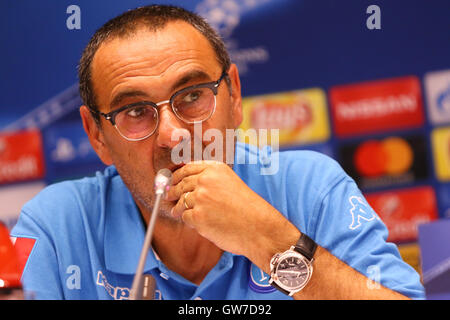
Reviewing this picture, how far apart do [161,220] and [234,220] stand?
45cm

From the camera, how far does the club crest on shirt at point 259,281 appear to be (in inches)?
69.9

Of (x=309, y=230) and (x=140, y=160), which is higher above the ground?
(x=140, y=160)

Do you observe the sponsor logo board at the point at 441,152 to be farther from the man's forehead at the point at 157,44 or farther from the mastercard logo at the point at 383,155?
the man's forehead at the point at 157,44

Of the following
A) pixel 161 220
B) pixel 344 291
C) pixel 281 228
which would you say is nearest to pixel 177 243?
pixel 161 220

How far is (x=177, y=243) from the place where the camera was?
197 cm

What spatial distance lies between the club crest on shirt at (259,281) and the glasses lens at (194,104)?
0.55 metres

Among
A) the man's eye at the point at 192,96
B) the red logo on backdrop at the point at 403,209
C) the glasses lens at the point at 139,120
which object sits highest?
the man's eye at the point at 192,96

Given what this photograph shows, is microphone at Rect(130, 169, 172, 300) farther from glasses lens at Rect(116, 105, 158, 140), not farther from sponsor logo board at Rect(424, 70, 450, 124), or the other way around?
sponsor logo board at Rect(424, 70, 450, 124)

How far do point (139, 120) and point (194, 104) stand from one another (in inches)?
7.6

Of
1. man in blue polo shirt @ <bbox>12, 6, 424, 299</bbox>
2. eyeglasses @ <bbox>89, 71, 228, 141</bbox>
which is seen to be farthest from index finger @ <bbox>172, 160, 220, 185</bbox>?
eyeglasses @ <bbox>89, 71, 228, 141</bbox>

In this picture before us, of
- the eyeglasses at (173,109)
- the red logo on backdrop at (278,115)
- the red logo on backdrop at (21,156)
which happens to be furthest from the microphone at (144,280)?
the red logo on backdrop at (21,156)

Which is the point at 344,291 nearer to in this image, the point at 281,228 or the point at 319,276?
the point at 319,276

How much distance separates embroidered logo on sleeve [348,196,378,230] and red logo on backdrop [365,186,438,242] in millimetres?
2021

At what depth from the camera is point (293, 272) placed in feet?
5.01
